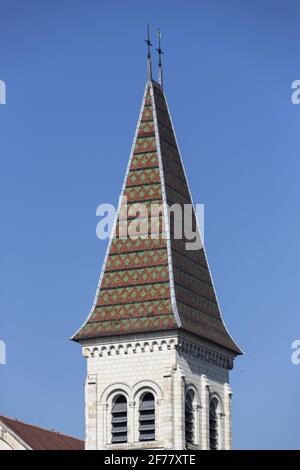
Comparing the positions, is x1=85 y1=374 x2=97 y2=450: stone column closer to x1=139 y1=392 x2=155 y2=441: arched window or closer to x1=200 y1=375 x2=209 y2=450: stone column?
x1=139 y1=392 x2=155 y2=441: arched window

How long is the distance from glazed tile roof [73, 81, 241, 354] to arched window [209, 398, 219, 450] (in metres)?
2.33

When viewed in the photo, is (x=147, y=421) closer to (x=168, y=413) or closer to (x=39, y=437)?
(x=168, y=413)

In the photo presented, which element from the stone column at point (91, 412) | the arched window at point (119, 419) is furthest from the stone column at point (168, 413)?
the stone column at point (91, 412)

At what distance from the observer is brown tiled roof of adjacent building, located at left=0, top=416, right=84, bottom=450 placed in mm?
77000

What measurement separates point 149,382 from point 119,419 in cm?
177

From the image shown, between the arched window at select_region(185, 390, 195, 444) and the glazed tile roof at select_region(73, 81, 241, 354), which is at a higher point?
the glazed tile roof at select_region(73, 81, 241, 354)

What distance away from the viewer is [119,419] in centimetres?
Answer: 7362

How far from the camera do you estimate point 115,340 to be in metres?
74.5

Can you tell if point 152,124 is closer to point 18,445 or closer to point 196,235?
point 196,235

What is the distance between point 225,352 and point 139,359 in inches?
186

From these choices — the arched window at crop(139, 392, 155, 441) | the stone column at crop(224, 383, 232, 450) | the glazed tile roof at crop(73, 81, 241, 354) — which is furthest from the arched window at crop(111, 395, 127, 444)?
the stone column at crop(224, 383, 232, 450)

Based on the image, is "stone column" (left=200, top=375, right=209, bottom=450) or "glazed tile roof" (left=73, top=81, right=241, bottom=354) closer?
"glazed tile roof" (left=73, top=81, right=241, bottom=354)

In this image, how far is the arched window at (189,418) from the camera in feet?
242

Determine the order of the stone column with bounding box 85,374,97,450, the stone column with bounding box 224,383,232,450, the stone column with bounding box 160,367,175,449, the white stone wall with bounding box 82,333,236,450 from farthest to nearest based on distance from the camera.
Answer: the stone column with bounding box 224,383,232,450 → the stone column with bounding box 85,374,97,450 → the white stone wall with bounding box 82,333,236,450 → the stone column with bounding box 160,367,175,449
